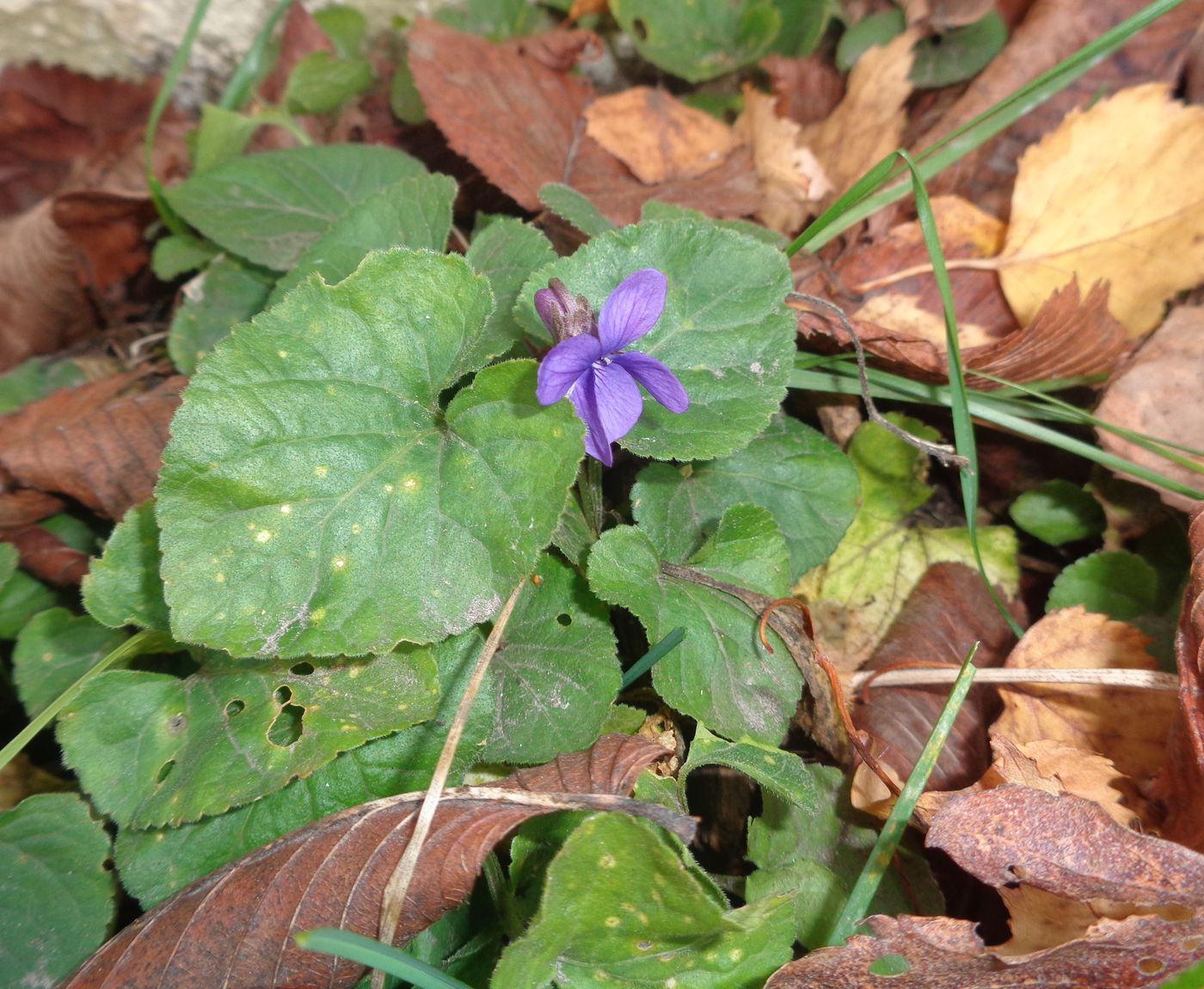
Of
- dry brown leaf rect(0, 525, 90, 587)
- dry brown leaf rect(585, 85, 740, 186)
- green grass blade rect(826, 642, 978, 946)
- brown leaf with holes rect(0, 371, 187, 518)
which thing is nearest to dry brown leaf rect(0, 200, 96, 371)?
brown leaf with holes rect(0, 371, 187, 518)

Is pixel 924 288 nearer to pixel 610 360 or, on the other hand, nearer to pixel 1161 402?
pixel 1161 402

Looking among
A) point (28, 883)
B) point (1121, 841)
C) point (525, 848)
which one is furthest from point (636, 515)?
point (28, 883)

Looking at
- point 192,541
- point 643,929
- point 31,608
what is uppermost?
point 192,541

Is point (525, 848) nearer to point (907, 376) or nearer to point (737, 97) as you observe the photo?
point (907, 376)

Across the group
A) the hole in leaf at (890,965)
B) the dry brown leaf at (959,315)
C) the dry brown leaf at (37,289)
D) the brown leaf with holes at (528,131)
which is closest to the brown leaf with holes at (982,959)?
the hole in leaf at (890,965)

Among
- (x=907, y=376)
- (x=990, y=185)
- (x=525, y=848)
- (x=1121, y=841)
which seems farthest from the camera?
(x=990, y=185)
